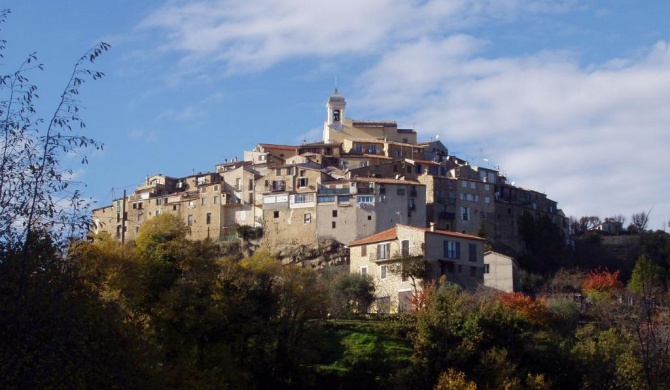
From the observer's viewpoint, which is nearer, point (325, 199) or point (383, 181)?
point (383, 181)

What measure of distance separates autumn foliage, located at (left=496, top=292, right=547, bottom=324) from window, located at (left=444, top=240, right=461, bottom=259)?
740 centimetres

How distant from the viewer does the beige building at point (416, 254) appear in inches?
2601

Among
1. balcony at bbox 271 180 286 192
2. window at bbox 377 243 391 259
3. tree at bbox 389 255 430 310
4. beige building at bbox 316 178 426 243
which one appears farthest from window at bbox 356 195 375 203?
tree at bbox 389 255 430 310

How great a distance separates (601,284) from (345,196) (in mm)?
19373

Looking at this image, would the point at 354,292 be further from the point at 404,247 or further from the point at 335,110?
the point at 335,110

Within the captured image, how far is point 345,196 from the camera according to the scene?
84.8 meters

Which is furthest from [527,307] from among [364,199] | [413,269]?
[364,199]

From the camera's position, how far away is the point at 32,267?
2145cm

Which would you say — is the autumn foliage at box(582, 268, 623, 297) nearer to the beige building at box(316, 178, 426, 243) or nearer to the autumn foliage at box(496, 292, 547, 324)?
the beige building at box(316, 178, 426, 243)

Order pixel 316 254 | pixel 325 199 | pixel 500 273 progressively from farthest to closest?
pixel 325 199 → pixel 316 254 → pixel 500 273

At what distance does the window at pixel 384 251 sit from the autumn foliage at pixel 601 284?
1336 centimetres

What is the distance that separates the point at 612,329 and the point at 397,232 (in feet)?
62.4

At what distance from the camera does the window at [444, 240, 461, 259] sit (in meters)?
67.6

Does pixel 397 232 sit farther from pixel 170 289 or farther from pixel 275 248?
pixel 170 289
